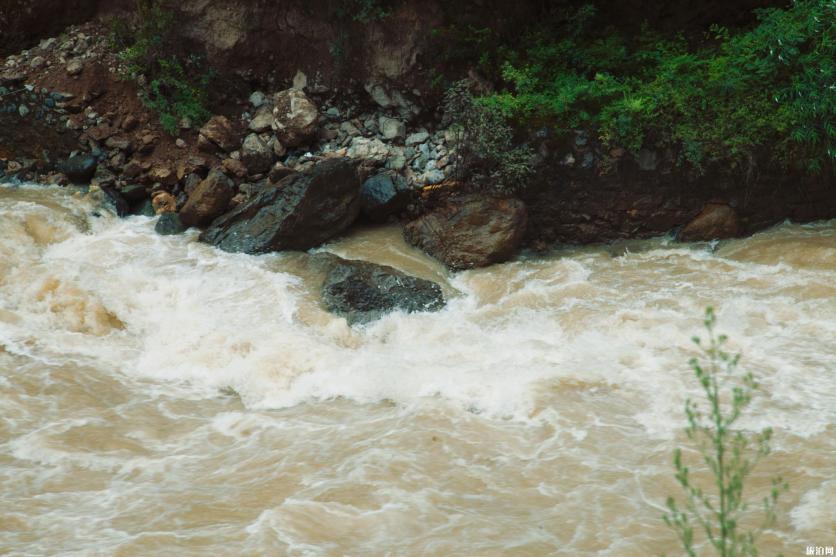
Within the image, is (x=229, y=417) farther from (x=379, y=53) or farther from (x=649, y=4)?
(x=649, y=4)

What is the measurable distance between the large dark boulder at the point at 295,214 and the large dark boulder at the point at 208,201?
0.79 ft

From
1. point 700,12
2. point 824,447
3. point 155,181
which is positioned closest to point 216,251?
point 155,181

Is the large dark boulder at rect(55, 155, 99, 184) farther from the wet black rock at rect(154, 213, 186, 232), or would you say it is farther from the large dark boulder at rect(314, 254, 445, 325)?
the large dark boulder at rect(314, 254, 445, 325)

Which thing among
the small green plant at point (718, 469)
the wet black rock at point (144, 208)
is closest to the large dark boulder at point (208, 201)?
the wet black rock at point (144, 208)

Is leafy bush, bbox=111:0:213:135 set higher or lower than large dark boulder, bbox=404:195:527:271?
higher

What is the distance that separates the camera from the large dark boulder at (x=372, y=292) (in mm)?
7898

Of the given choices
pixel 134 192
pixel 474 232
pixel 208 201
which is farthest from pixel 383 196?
pixel 134 192

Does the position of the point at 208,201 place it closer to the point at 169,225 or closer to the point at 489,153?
the point at 169,225

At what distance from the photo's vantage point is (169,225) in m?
9.48

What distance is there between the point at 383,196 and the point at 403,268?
1216mm

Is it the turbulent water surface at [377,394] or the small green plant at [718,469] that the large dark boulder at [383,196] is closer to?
the turbulent water surface at [377,394]

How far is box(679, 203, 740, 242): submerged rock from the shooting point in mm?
9078

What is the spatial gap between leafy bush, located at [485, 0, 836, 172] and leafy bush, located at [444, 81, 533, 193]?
0.23 metres

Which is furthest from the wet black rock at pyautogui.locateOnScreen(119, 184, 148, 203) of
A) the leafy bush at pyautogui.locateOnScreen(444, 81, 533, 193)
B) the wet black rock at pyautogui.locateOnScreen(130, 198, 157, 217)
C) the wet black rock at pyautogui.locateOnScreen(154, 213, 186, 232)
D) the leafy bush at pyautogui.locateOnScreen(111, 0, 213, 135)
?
the leafy bush at pyautogui.locateOnScreen(444, 81, 533, 193)
